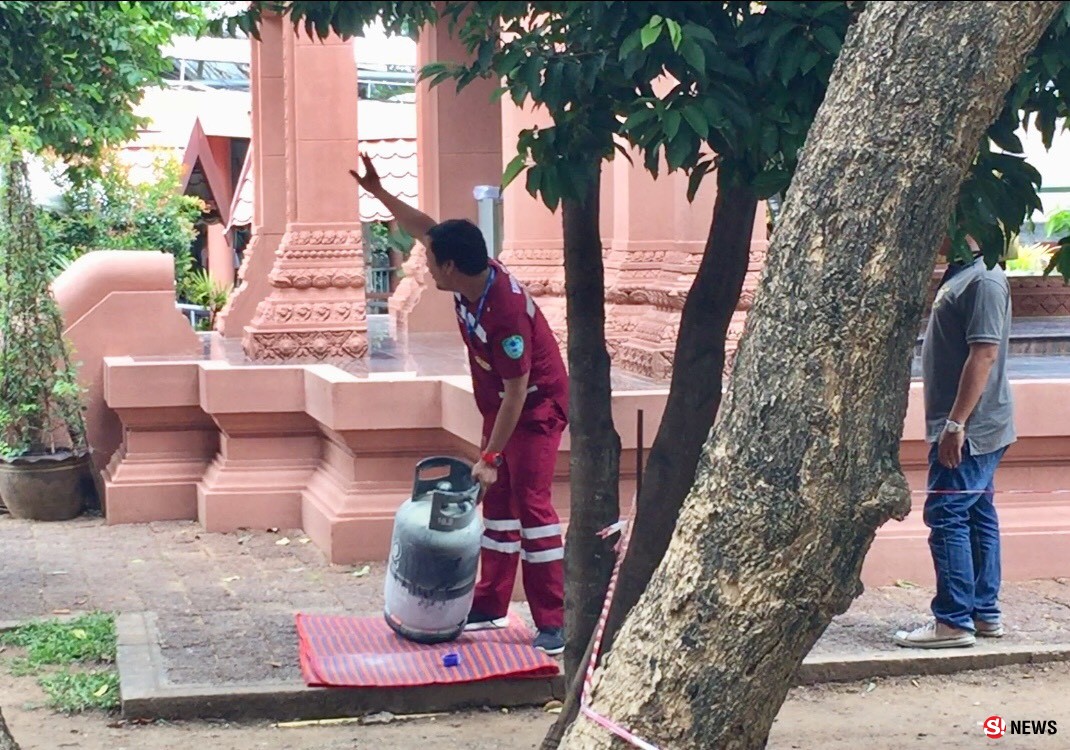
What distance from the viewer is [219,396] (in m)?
8.67

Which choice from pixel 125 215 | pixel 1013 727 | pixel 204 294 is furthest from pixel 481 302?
pixel 204 294

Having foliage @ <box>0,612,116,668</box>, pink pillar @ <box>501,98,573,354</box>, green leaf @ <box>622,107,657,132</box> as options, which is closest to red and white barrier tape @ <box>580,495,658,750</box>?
green leaf @ <box>622,107,657,132</box>

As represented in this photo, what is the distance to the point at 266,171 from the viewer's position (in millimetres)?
14250

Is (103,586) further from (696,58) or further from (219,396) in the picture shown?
(696,58)

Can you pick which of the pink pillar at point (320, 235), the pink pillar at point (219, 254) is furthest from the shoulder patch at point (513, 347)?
the pink pillar at point (219, 254)

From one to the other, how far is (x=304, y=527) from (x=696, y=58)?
18.5ft

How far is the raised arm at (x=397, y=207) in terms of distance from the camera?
5715 millimetres

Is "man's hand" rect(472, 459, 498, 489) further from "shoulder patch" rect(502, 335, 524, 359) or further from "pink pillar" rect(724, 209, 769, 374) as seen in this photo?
"pink pillar" rect(724, 209, 769, 374)

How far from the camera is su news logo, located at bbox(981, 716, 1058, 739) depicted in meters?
5.12

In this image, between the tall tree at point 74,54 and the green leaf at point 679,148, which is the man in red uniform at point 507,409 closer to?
the tall tree at point 74,54

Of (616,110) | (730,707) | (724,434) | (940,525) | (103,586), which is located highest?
(616,110)

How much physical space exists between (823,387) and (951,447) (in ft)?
12.0

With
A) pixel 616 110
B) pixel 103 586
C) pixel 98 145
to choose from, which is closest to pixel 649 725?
pixel 616 110

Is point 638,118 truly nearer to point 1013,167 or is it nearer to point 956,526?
point 1013,167
